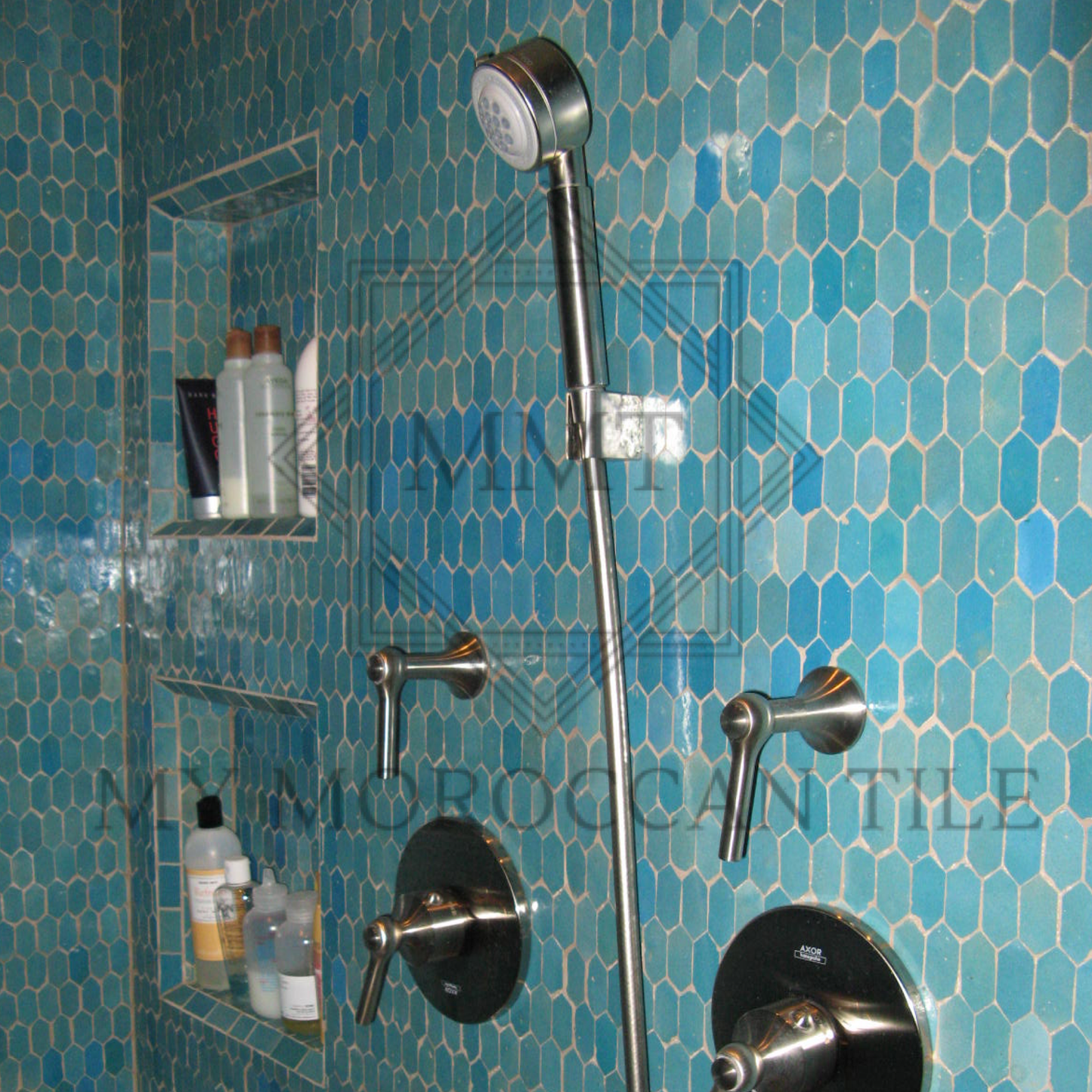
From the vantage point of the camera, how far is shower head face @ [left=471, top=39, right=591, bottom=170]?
819mm

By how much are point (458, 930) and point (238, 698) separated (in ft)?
1.54

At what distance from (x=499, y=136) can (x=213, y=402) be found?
73 centimetres

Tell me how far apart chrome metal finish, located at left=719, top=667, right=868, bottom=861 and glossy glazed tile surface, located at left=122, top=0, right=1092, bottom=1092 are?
0.7 inches

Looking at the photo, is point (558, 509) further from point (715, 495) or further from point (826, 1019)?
point (826, 1019)

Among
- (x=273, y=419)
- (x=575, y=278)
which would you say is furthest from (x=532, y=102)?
(x=273, y=419)

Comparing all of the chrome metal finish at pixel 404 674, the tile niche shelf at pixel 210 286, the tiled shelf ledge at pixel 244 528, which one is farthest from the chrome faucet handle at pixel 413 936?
the tile niche shelf at pixel 210 286

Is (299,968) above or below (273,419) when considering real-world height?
below

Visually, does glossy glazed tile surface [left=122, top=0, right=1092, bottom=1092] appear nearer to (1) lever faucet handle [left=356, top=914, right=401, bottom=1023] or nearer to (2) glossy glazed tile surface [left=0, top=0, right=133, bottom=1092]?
(1) lever faucet handle [left=356, top=914, right=401, bottom=1023]

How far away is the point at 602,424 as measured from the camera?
88 centimetres

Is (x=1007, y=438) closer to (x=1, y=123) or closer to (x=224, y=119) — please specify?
(x=224, y=119)

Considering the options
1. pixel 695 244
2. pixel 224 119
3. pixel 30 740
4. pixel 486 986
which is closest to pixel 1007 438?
pixel 695 244

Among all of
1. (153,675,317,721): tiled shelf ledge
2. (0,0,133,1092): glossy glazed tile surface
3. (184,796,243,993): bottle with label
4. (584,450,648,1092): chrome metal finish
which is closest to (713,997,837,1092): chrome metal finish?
(584,450,648,1092): chrome metal finish

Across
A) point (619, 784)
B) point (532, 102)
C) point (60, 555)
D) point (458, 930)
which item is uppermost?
point (532, 102)

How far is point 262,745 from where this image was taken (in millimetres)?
1503
